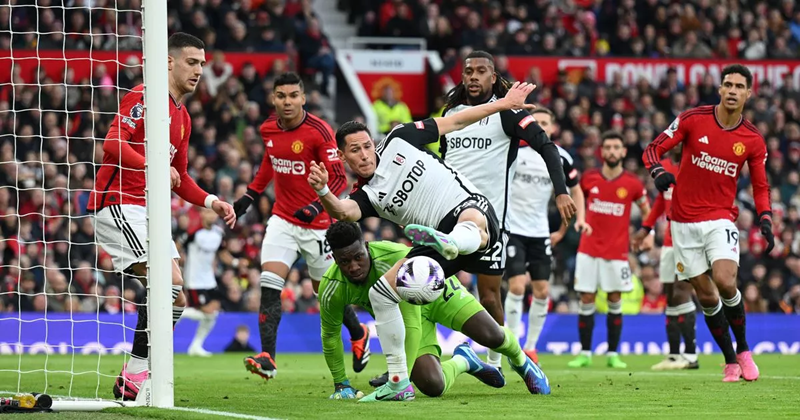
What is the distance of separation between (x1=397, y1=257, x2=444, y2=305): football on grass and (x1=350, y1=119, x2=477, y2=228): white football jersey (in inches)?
29.2

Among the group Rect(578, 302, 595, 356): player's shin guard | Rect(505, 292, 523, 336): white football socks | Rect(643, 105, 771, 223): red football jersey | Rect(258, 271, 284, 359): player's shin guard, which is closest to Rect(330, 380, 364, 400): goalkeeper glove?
Rect(258, 271, 284, 359): player's shin guard

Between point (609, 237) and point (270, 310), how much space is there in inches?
219

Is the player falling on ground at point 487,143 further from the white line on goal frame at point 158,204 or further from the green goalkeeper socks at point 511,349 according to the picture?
the white line on goal frame at point 158,204

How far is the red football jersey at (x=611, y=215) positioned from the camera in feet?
47.9

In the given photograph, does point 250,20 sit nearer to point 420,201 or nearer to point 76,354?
point 76,354

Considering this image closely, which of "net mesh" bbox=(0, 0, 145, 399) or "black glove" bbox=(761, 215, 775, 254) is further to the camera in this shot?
"net mesh" bbox=(0, 0, 145, 399)

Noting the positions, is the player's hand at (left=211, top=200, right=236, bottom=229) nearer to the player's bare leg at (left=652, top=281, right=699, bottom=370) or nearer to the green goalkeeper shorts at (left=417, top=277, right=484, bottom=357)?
the green goalkeeper shorts at (left=417, top=277, right=484, bottom=357)

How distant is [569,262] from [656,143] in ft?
32.1

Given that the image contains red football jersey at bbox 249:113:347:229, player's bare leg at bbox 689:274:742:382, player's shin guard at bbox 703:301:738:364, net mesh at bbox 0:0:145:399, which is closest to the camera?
player's bare leg at bbox 689:274:742:382

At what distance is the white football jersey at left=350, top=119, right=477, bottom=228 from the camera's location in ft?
26.9

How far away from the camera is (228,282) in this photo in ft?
60.0

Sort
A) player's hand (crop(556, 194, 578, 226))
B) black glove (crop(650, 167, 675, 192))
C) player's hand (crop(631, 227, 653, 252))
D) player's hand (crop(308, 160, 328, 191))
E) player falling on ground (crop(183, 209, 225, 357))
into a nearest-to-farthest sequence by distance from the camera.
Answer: player's hand (crop(308, 160, 328, 191)) < player's hand (crop(556, 194, 578, 226)) < black glove (crop(650, 167, 675, 192)) < player's hand (crop(631, 227, 653, 252)) < player falling on ground (crop(183, 209, 225, 357))

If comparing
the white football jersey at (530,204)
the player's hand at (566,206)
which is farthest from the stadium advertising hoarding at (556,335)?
the player's hand at (566,206)

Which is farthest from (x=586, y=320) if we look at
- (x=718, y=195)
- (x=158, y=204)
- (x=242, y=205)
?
(x=158, y=204)
